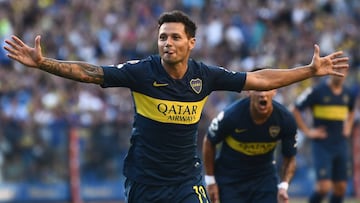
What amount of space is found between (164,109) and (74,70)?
851 millimetres

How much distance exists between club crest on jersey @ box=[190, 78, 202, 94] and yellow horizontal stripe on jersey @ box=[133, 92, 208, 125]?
0.40ft

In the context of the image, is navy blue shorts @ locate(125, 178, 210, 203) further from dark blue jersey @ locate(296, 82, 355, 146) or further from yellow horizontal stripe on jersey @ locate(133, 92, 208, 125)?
dark blue jersey @ locate(296, 82, 355, 146)

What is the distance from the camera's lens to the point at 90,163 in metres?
18.8

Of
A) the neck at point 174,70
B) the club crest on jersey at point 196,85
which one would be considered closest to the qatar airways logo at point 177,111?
the club crest on jersey at point 196,85

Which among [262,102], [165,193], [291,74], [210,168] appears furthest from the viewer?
[210,168]

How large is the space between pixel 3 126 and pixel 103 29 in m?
5.07

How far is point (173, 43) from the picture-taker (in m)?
8.59

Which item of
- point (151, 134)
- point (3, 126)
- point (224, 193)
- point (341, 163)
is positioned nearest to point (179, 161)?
point (151, 134)

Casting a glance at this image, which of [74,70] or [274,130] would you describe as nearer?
[74,70]

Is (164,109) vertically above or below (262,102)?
below

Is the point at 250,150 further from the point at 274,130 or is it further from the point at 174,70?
the point at 174,70

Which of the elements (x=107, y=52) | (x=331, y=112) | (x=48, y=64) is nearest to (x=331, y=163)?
(x=331, y=112)

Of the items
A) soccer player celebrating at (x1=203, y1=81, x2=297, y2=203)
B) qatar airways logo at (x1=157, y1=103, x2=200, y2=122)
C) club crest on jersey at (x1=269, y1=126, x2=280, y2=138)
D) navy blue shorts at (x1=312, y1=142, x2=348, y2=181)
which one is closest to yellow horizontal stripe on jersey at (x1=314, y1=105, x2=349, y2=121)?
navy blue shorts at (x1=312, y1=142, x2=348, y2=181)

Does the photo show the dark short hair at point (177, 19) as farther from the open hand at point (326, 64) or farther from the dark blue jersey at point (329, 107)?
the dark blue jersey at point (329, 107)
